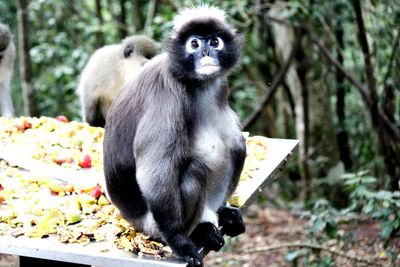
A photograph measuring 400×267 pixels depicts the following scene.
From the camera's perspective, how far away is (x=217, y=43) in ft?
11.5

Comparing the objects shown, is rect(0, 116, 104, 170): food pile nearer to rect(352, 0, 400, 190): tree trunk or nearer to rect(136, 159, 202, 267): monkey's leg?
rect(136, 159, 202, 267): monkey's leg

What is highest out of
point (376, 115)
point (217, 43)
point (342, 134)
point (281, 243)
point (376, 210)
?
point (217, 43)

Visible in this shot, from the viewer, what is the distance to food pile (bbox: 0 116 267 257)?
11.1 feet

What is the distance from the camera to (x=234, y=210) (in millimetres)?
3832

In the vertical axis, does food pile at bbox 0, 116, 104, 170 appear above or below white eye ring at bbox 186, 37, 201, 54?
below

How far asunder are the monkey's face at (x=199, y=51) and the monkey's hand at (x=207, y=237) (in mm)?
812

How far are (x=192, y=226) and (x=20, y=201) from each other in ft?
3.73

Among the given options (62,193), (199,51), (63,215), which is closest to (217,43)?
(199,51)

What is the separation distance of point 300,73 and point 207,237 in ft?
19.3

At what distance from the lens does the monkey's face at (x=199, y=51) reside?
339 cm

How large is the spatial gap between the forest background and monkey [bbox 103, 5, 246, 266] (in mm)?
2732

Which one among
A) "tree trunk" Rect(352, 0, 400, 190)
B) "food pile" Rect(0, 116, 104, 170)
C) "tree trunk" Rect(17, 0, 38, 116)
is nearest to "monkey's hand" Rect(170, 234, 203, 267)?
"food pile" Rect(0, 116, 104, 170)

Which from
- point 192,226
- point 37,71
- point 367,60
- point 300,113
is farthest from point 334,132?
point 192,226

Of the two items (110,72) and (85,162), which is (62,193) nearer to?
(85,162)
